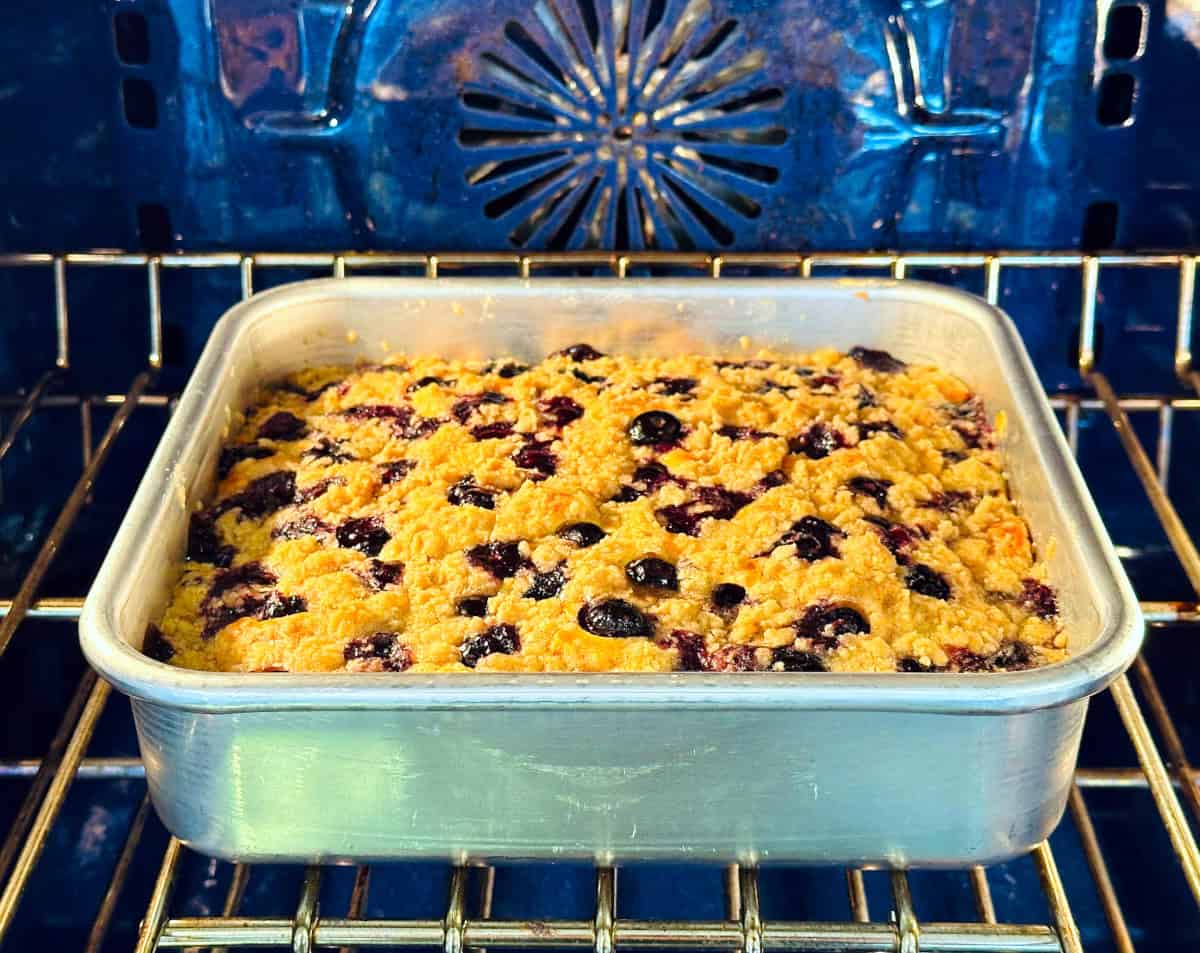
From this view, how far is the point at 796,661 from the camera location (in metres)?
1.12

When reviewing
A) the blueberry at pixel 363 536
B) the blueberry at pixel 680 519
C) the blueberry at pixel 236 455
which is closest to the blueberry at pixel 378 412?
the blueberry at pixel 236 455

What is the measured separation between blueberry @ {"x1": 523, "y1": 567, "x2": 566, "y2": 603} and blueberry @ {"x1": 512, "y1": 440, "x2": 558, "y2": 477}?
17 centimetres

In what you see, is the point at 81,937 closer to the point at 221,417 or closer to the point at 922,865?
the point at 221,417

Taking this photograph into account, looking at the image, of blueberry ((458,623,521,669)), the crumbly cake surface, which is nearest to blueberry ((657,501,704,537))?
the crumbly cake surface

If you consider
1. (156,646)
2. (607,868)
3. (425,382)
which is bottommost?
(607,868)

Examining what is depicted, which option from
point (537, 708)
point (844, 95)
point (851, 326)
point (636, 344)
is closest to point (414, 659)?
point (537, 708)

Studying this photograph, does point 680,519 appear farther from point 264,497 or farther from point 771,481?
point 264,497

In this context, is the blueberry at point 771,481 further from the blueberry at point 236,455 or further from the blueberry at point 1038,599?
the blueberry at point 236,455

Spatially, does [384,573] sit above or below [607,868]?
above

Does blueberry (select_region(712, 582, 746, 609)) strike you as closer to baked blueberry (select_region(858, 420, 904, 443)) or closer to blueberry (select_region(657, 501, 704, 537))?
blueberry (select_region(657, 501, 704, 537))

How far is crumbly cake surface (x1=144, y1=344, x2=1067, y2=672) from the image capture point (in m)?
1.15

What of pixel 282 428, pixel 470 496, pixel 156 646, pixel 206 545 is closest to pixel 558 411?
pixel 470 496

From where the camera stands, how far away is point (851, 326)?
158cm

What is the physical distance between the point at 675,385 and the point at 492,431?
0.70 ft
